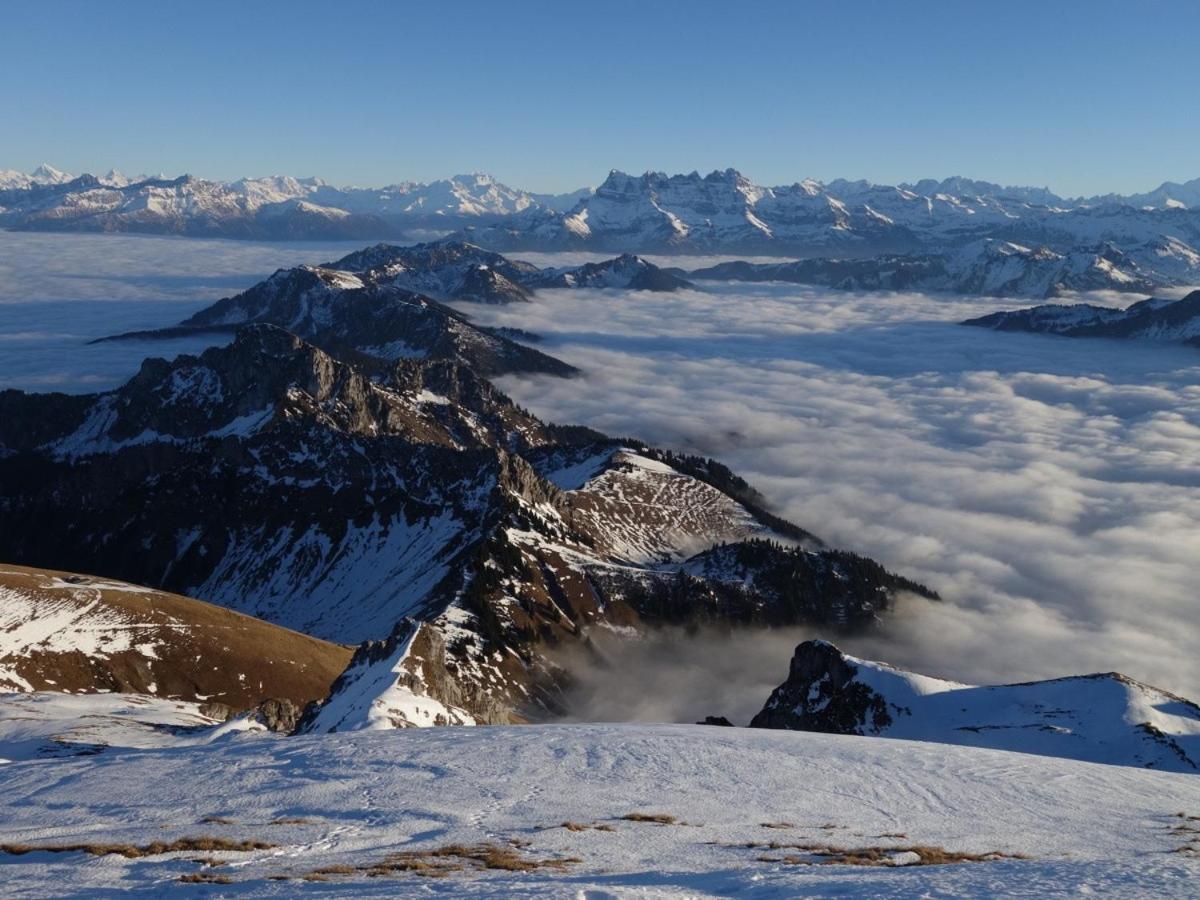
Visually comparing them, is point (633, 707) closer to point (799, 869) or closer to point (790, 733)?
point (790, 733)

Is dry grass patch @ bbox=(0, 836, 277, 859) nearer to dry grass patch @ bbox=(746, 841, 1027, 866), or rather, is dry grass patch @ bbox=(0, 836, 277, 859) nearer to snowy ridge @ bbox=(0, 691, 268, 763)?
dry grass patch @ bbox=(746, 841, 1027, 866)

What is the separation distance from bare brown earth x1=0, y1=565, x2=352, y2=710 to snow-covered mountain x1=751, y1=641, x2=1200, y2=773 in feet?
265

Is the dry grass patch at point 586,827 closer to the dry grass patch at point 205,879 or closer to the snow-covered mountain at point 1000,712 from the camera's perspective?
the dry grass patch at point 205,879

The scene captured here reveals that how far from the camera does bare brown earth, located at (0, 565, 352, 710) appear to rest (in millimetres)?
131250

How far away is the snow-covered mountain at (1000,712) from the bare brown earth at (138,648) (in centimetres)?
8063

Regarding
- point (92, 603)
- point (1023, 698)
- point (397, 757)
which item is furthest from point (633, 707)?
point (397, 757)

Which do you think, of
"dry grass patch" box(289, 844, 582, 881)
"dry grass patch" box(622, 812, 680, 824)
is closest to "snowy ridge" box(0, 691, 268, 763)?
"dry grass patch" box(622, 812, 680, 824)

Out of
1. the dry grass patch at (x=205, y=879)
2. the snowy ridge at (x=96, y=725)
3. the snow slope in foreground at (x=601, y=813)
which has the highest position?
the dry grass patch at (x=205, y=879)

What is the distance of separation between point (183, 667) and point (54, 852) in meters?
111

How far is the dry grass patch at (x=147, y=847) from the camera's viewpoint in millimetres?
37656

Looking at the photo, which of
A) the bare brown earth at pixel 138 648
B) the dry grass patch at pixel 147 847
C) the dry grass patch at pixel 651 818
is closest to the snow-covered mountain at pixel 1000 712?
the bare brown earth at pixel 138 648

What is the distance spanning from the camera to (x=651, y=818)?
46438 millimetres

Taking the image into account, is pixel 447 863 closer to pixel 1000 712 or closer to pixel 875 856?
pixel 875 856

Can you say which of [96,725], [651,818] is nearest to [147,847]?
[651,818]
